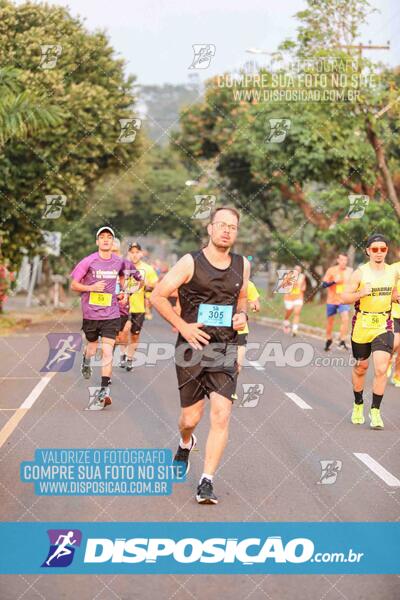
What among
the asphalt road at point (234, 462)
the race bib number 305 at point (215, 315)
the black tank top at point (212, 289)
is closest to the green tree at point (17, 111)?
the asphalt road at point (234, 462)

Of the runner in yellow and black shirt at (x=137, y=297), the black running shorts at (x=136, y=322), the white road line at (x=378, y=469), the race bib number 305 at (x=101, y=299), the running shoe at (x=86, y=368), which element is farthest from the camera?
the black running shorts at (x=136, y=322)

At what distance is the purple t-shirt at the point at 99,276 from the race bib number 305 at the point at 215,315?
16.0 feet

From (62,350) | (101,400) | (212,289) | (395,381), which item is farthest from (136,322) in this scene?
(212,289)

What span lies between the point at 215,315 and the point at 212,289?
0.62 feet

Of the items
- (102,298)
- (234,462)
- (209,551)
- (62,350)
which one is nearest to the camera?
(209,551)

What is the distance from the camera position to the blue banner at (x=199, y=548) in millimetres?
5945

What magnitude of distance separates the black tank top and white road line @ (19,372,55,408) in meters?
5.30

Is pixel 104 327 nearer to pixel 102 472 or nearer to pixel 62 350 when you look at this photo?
pixel 102 472

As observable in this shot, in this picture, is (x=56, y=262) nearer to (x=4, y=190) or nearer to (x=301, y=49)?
(x=4, y=190)

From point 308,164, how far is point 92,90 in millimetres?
7540

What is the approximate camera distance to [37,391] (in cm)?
1410

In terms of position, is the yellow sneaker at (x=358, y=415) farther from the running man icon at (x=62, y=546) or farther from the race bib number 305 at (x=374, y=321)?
the running man icon at (x=62, y=546)

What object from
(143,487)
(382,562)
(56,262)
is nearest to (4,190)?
(56,262)

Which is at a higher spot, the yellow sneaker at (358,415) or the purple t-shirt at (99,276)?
the purple t-shirt at (99,276)
